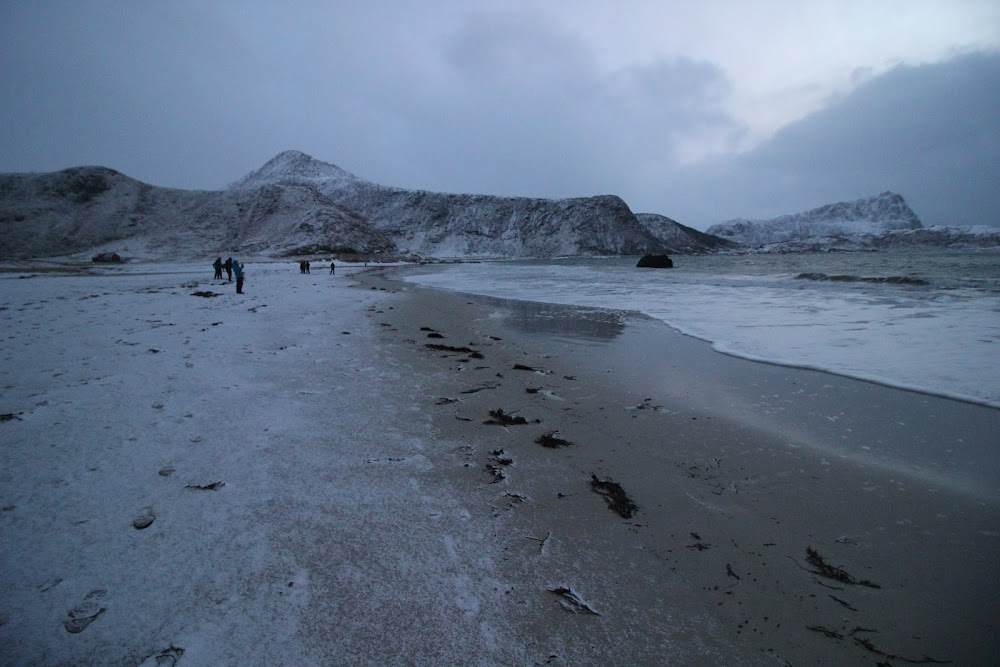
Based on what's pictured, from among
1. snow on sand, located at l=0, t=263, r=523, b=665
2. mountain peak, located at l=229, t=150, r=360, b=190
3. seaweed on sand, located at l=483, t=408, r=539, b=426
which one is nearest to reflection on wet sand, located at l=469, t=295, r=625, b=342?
seaweed on sand, located at l=483, t=408, r=539, b=426

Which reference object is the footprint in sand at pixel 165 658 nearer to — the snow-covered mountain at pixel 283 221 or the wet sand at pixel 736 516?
the wet sand at pixel 736 516

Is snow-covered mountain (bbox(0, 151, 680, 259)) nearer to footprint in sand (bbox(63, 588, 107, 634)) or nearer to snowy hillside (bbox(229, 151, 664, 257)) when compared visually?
snowy hillside (bbox(229, 151, 664, 257))

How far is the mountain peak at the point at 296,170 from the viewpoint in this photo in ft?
474

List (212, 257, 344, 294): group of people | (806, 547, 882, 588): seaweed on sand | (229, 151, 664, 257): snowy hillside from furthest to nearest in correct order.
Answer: (229, 151, 664, 257): snowy hillside < (212, 257, 344, 294): group of people < (806, 547, 882, 588): seaweed on sand

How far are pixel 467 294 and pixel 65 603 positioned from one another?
1861 cm

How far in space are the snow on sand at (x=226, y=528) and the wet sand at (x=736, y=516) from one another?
395mm

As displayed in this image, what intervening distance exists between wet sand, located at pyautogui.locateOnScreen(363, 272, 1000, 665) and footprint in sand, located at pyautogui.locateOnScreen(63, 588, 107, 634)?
1.69 m

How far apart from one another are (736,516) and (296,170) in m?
173

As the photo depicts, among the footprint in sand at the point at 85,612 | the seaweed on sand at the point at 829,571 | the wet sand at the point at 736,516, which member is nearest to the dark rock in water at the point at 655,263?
the wet sand at the point at 736,516

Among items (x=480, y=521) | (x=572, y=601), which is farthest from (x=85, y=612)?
(x=572, y=601)

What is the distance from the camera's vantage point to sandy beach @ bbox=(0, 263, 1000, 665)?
1.83 meters

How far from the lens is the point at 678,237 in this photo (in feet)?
554

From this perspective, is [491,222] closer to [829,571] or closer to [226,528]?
[226,528]

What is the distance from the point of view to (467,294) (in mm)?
20172
